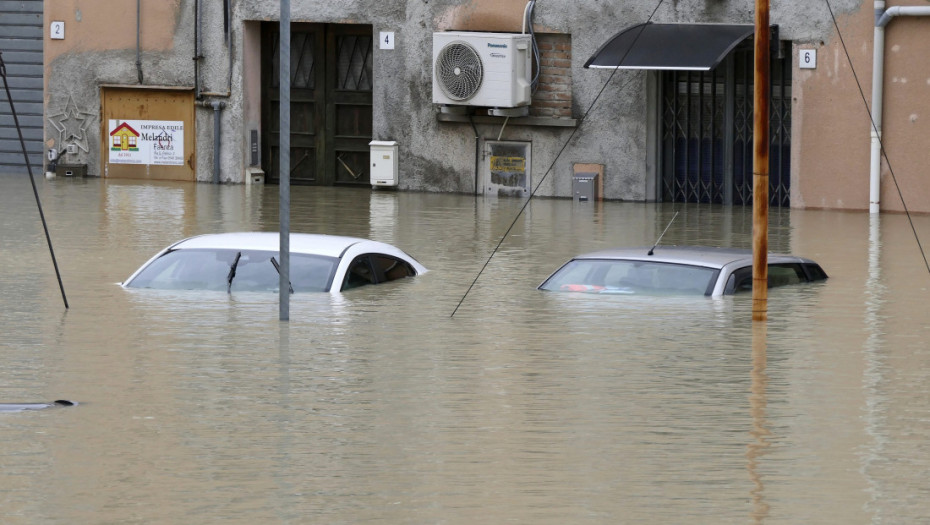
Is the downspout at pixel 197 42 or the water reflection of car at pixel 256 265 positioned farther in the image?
the downspout at pixel 197 42

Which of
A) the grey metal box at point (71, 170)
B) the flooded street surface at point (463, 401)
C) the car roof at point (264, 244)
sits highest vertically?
the grey metal box at point (71, 170)

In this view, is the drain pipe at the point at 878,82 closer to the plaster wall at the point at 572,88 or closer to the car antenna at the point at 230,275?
the plaster wall at the point at 572,88

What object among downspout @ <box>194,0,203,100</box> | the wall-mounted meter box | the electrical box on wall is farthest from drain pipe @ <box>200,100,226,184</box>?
the electrical box on wall

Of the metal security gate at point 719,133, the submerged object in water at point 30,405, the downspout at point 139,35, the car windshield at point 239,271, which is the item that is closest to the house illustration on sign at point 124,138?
the downspout at point 139,35

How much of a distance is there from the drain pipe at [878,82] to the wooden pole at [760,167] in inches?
391

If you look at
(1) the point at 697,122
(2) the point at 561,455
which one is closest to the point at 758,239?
(2) the point at 561,455

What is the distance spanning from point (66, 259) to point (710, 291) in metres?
7.10

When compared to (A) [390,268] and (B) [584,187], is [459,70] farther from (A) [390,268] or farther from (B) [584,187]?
(A) [390,268]

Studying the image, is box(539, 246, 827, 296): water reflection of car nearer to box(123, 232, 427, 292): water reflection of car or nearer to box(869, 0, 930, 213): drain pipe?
box(123, 232, 427, 292): water reflection of car

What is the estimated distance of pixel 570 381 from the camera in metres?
11.2

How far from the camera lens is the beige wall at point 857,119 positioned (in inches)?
923

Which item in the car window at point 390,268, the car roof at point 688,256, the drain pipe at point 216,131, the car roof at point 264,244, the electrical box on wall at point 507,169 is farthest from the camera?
the drain pipe at point 216,131

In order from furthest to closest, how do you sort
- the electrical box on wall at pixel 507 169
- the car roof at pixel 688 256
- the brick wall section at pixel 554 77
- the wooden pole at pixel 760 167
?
the electrical box on wall at pixel 507 169, the brick wall section at pixel 554 77, the car roof at pixel 688 256, the wooden pole at pixel 760 167

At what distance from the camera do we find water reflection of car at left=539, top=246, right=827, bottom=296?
14.0 meters
